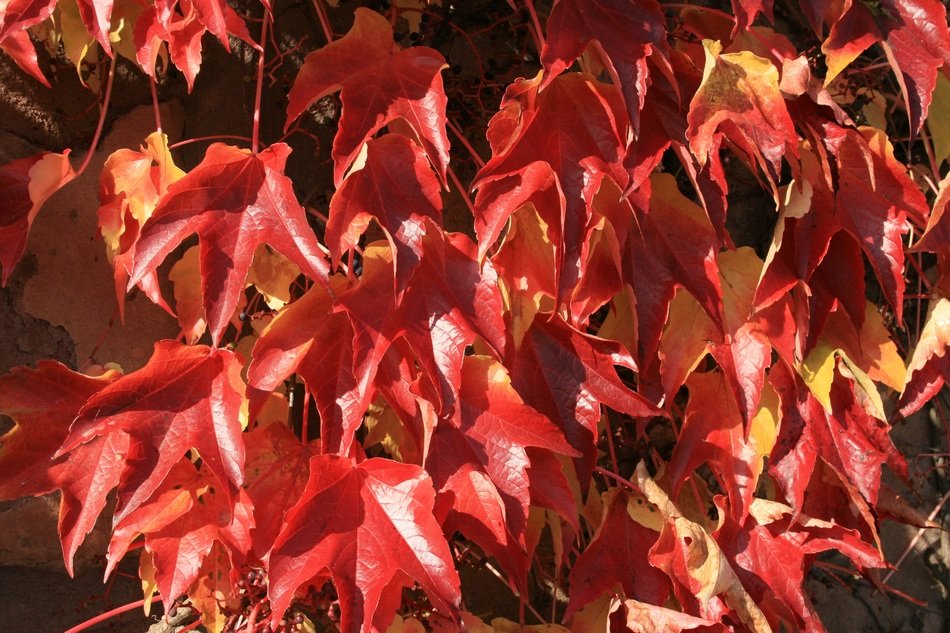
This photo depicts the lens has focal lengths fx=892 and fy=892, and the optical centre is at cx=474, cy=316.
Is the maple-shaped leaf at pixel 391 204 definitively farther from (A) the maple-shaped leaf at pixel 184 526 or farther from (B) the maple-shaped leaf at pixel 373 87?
(A) the maple-shaped leaf at pixel 184 526

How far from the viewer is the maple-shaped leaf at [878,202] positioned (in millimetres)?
964

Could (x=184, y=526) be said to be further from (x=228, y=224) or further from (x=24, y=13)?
(x=24, y=13)

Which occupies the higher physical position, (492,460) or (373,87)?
(373,87)

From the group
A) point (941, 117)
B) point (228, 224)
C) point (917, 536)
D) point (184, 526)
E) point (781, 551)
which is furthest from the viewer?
point (917, 536)

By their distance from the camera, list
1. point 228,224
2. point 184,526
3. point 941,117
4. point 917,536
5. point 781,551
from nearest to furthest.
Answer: point 228,224 → point 184,526 → point 781,551 → point 941,117 → point 917,536

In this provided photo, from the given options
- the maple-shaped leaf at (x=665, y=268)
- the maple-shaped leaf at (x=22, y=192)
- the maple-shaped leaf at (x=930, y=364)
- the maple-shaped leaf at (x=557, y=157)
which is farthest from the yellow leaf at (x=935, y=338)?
the maple-shaped leaf at (x=22, y=192)

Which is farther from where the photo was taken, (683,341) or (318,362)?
(683,341)

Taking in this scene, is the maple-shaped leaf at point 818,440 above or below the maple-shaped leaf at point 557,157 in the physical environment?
below

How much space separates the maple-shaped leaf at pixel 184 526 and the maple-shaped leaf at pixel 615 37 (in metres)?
0.54

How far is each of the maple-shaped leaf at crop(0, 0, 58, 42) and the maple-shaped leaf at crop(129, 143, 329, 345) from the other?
A: 0.22 metres

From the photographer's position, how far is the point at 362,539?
0.85 m

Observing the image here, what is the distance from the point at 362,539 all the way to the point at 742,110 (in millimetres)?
565

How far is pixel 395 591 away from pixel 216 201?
1.39ft

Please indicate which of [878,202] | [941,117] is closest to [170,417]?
[878,202]
